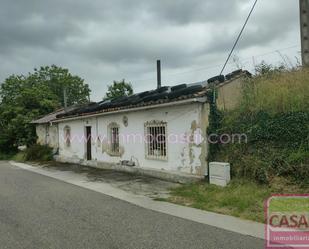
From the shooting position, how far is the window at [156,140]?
1154 cm

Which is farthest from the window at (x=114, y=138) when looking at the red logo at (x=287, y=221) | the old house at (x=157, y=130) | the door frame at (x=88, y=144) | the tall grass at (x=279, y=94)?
the red logo at (x=287, y=221)

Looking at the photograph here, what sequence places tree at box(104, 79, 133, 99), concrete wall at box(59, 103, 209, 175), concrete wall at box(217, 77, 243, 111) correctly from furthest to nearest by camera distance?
tree at box(104, 79, 133, 99) → concrete wall at box(217, 77, 243, 111) → concrete wall at box(59, 103, 209, 175)

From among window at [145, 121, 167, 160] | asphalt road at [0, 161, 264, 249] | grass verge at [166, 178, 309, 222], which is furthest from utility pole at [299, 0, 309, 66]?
asphalt road at [0, 161, 264, 249]

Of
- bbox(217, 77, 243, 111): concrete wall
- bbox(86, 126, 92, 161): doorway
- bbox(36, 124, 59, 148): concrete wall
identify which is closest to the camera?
bbox(217, 77, 243, 111): concrete wall

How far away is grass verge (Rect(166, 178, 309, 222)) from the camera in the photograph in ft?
21.9

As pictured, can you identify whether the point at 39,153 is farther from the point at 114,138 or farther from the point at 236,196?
the point at 236,196

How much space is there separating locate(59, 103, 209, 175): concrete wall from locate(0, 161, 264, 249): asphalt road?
3.15m

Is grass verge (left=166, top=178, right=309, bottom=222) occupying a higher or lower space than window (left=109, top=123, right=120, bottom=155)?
lower

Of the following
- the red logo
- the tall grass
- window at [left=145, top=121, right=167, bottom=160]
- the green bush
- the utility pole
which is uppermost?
the utility pole

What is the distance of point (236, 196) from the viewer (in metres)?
7.51

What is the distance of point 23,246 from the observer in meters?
4.88

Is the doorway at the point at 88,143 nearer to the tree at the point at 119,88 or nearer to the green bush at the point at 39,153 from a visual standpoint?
the green bush at the point at 39,153

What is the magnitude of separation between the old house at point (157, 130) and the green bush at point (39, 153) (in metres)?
4.36

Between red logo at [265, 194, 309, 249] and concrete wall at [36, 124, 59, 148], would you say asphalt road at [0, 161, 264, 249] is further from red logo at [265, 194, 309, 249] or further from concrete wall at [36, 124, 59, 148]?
concrete wall at [36, 124, 59, 148]
